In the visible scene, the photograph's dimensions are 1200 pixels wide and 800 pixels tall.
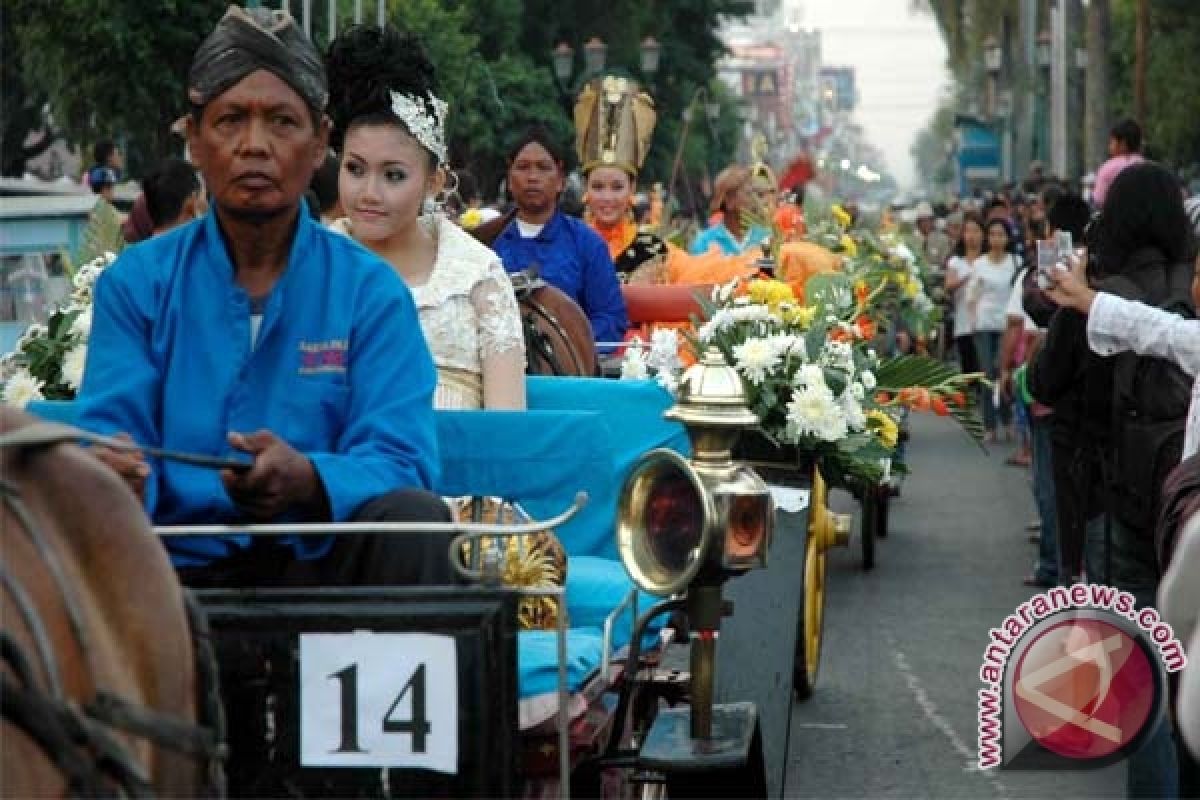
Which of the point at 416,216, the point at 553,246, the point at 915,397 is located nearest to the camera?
the point at 416,216

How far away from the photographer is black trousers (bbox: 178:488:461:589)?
496 centimetres

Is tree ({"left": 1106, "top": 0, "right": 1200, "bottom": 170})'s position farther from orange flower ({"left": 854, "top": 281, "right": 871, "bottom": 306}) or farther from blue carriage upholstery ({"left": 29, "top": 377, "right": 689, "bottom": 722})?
A: blue carriage upholstery ({"left": 29, "top": 377, "right": 689, "bottom": 722})

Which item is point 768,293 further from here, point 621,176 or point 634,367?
point 621,176

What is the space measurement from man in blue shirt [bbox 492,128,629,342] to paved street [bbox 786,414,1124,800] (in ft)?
6.15

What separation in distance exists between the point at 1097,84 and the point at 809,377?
32426 millimetres

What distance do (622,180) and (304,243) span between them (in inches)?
376

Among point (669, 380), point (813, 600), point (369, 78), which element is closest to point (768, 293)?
point (669, 380)

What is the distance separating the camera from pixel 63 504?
3.66m

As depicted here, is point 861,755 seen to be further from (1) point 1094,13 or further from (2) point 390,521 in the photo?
(1) point 1094,13

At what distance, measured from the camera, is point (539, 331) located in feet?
28.1

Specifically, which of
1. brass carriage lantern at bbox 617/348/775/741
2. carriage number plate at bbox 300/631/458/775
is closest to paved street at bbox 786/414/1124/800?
brass carriage lantern at bbox 617/348/775/741

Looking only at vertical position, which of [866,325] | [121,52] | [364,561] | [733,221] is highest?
[121,52]

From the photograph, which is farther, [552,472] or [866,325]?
[866,325]

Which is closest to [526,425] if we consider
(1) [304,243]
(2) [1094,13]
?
(1) [304,243]
